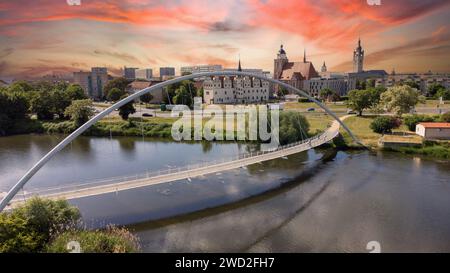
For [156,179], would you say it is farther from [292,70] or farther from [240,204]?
[292,70]

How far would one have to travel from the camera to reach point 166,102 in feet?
126

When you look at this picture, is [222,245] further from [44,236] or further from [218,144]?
[218,144]

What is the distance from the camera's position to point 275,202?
12.6 metres

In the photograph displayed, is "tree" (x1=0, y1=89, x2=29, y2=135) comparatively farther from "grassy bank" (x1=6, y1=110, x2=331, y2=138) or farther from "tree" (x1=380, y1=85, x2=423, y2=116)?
"tree" (x1=380, y1=85, x2=423, y2=116)

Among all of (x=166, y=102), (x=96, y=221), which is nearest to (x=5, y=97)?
(x=166, y=102)

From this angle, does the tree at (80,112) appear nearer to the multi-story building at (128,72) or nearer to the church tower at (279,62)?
→ the church tower at (279,62)

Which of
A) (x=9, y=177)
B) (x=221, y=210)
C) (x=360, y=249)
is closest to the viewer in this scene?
(x=360, y=249)

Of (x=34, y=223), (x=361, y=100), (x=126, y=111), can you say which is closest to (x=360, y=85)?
(x=361, y=100)

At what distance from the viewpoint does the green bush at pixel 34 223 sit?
775 centimetres

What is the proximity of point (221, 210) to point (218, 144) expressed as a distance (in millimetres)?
11045

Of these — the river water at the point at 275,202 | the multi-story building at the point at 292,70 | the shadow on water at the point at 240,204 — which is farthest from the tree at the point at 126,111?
the multi-story building at the point at 292,70

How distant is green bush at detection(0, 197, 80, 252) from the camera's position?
7.75 metres

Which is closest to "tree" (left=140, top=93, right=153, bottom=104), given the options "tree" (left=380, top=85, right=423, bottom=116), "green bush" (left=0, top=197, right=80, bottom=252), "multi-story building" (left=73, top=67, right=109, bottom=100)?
"multi-story building" (left=73, top=67, right=109, bottom=100)

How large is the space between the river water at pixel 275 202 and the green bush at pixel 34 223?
68.0 inches
